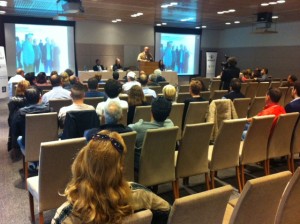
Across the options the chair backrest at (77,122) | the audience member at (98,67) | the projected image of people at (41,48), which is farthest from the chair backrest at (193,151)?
the projected image of people at (41,48)

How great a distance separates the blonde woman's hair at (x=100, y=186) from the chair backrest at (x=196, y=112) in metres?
3.24

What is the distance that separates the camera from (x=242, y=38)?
16.4 meters

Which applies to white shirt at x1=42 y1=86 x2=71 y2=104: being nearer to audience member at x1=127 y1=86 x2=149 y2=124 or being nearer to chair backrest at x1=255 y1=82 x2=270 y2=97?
audience member at x1=127 y1=86 x2=149 y2=124

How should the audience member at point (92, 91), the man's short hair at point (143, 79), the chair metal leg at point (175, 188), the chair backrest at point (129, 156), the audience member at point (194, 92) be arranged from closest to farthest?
the chair backrest at point (129, 156)
the chair metal leg at point (175, 188)
the audience member at point (194, 92)
the audience member at point (92, 91)
the man's short hair at point (143, 79)

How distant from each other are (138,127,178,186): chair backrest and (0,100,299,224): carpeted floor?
48 centimetres

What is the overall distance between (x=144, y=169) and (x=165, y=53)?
44.8 ft

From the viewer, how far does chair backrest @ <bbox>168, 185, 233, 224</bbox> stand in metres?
1.38

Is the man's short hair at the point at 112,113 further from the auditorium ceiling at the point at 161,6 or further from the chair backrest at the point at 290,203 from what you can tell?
the auditorium ceiling at the point at 161,6

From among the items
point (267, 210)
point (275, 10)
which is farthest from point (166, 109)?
point (275, 10)

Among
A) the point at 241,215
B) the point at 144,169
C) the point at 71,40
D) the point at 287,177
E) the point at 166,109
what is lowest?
the point at 144,169

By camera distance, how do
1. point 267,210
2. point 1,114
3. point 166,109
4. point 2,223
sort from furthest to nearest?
point 1,114, point 166,109, point 2,223, point 267,210

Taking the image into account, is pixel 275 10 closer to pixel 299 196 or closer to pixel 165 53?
pixel 165 53

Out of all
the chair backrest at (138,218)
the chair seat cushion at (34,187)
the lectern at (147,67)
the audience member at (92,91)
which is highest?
the lectern at (147,67)

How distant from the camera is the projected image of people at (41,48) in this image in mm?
12203
